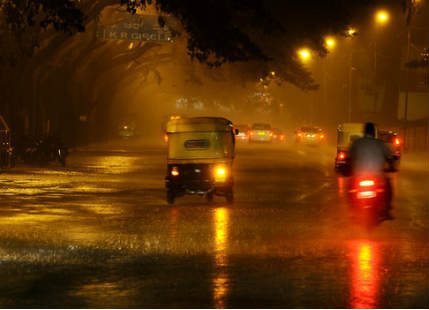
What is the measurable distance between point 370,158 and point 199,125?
7250mm

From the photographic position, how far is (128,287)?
10531mm

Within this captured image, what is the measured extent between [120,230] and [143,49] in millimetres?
44927

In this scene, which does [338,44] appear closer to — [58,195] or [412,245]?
[58,195]

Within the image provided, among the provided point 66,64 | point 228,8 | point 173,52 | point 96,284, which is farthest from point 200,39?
point 173,52

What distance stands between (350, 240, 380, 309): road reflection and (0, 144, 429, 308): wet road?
0.01m

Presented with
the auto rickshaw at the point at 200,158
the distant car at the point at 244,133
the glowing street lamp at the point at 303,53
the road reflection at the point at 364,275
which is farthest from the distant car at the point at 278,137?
the road reflection at the point at 364,275

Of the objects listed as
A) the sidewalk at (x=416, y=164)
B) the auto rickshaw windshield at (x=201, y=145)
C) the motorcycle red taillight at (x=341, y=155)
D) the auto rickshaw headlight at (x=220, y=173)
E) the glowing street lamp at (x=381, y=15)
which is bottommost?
the sidewalk at (x=416, y=164)

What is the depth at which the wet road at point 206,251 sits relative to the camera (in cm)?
1005

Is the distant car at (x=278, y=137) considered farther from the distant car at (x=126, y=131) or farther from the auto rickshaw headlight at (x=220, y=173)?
the auto rickshaw headlight at (x=220, y=173)

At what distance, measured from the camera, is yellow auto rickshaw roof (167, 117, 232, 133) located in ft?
76.1

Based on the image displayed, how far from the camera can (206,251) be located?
539 inches

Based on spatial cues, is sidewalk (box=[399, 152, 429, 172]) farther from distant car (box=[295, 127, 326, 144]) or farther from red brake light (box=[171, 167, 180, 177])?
red brake light (box=[171, 167, 180, 177])

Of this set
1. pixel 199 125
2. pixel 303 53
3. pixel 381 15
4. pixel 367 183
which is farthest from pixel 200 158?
pixel 303 53

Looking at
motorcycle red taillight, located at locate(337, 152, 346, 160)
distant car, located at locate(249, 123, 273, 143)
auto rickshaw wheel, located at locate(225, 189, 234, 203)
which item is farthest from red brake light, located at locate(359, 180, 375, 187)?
distant car, located at locate(249, 123, 273, 143)
